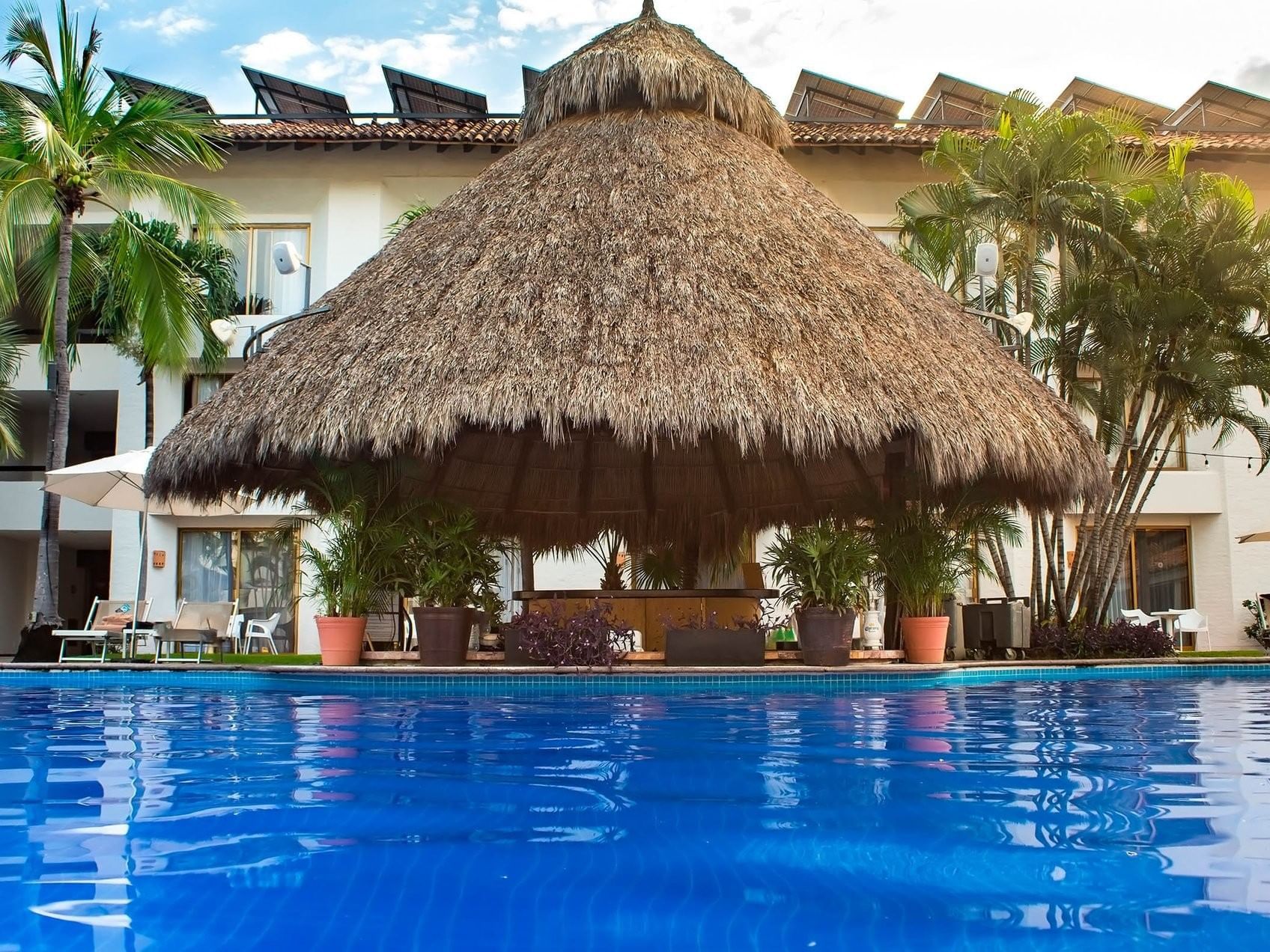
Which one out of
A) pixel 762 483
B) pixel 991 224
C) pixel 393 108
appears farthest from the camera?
pixel 393 108

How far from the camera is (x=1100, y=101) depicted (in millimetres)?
19266

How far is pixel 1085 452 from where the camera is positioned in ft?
30.6

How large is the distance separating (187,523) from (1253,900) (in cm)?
1729

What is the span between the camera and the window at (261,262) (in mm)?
18172

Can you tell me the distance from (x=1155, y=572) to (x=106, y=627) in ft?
48.8

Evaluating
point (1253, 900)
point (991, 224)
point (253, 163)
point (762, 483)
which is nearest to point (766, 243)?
point (762, 483)

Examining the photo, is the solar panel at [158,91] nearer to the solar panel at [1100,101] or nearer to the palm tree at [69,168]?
the palm tree at [69,168]

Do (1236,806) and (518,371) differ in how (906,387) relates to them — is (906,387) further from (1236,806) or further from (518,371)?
(1236,806)

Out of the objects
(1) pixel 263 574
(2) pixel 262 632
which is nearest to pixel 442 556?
(2) pixel 262 632

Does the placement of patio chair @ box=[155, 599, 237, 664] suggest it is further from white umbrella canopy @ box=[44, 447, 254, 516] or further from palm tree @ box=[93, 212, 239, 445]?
palm tree @ box=[93, 212, 239, 445]

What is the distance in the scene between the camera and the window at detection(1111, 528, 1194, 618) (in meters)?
18.2

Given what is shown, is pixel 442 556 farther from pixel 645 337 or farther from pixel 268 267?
pixel 268 267

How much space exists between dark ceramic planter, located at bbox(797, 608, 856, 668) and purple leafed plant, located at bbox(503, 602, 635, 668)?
1.41 meters

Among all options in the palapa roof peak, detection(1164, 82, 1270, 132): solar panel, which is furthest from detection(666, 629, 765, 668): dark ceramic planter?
detection(1164, 82, 1270, 132): solar panel
